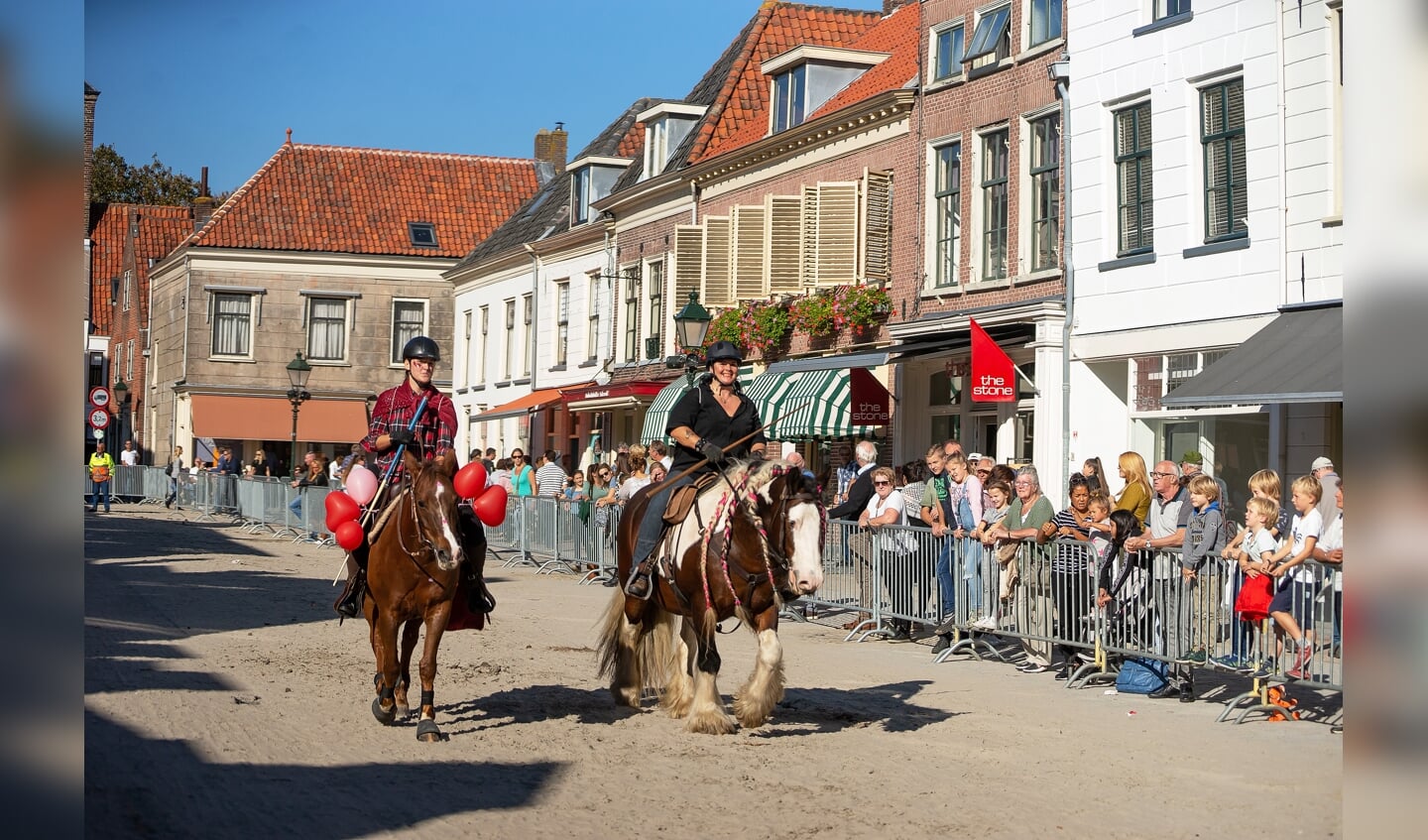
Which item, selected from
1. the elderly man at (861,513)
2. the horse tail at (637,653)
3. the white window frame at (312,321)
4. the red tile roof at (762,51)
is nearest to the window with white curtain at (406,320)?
the white window frame at (312,321)

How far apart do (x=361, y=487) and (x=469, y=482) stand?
656 mm

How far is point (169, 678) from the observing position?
Result: 11039 mm

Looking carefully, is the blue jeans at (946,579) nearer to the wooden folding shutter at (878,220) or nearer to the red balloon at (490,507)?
the red balloon at (490,507)

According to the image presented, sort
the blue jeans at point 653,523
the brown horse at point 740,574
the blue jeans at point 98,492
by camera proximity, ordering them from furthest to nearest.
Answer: the blue jeans at point 98,492 < the blue jeans at point 653,523 < the brown horse at point 740,574

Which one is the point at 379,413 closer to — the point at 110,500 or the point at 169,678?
the point at 169,678

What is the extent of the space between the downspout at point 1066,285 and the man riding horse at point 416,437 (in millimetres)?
12977

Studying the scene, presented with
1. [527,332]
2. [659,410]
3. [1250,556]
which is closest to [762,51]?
[659,410]

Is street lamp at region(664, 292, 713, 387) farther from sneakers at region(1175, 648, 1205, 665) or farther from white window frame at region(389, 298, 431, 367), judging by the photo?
white window frame at region(389, 298, 431, 367)

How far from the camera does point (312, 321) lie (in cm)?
5250

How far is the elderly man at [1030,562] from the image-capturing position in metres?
12.9

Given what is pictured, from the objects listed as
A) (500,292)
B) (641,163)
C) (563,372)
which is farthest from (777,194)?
(500,292)

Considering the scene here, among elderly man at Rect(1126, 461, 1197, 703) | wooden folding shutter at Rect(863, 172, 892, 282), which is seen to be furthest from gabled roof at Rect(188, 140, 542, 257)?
elderly man at Rect(1126, 461, 1197, 703)

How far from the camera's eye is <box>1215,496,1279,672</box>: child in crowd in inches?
414

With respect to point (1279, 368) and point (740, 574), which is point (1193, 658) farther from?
point (1279, 368)
